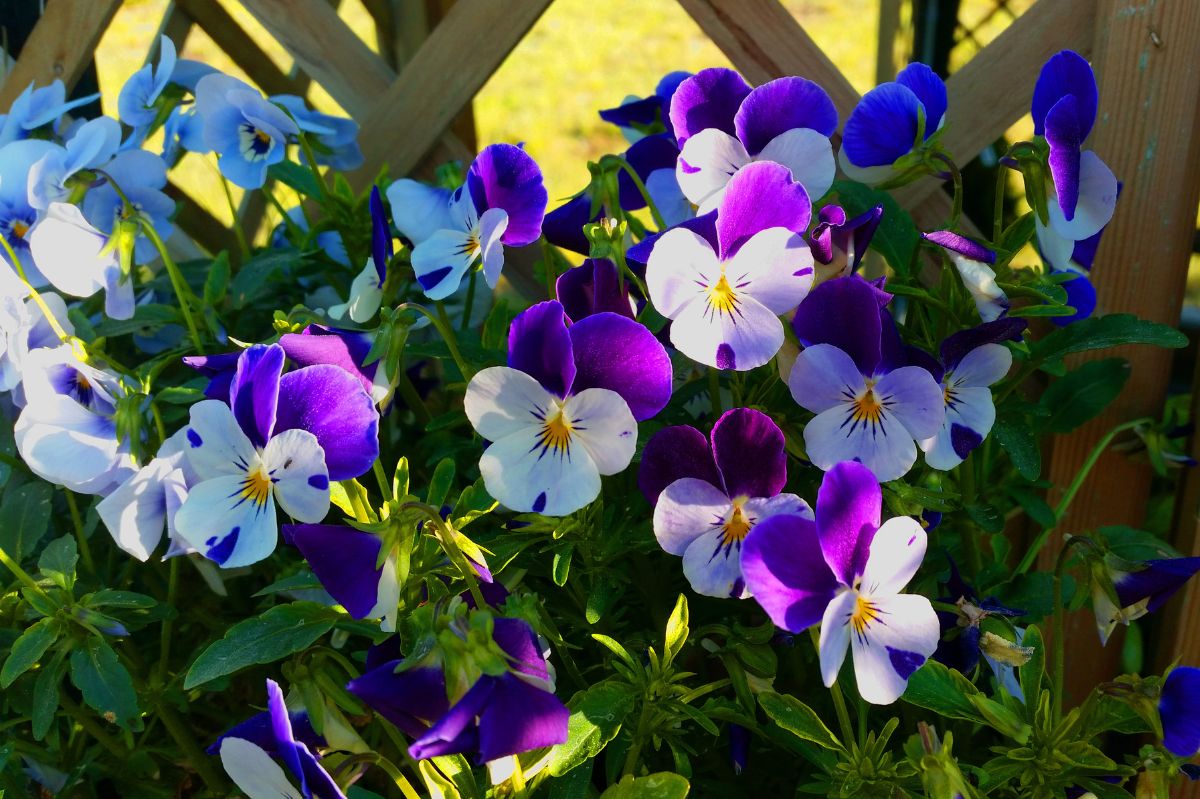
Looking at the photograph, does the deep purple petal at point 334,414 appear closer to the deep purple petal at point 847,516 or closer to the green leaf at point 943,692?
the deep purple petal at point 847,516

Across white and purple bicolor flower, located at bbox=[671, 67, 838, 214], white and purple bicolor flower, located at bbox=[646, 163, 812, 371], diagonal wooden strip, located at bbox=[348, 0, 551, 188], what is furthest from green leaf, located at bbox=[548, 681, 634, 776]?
diagonal wooden strip, located at bbox=[348, 0, 551, 188]

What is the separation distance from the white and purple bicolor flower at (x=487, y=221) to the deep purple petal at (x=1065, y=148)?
0.37 metres

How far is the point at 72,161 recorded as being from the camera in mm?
1130

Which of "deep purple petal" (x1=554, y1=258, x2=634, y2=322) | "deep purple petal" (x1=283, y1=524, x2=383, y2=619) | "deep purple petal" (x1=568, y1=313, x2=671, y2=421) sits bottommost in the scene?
"deep purple petal" (x1=283, y1=524, x2=383, y2=619)

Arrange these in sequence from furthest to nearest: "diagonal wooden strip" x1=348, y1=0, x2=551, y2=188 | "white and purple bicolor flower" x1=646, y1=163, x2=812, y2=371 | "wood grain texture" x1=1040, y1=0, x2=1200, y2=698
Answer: "diagonal wooden strip" x1=348, y1=0, x2=551, y2=188
"wood grain texture" x1=1040, y1=0, x2=1200, y2=698
"white and purple bicolor flower" x1=646, y1=163, x2=812, y2=371

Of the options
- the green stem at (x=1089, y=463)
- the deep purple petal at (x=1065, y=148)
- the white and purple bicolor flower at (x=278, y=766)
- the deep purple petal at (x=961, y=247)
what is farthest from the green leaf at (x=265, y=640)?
the green stem at (x=1089, y=463)

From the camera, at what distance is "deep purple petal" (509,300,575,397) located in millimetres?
744

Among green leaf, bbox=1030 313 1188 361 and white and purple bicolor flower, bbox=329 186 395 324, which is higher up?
green leaf, bbox=1030 313 1188 361

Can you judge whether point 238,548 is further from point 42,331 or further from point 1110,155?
point 1110,155

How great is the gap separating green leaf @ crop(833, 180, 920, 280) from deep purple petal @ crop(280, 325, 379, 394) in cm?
46

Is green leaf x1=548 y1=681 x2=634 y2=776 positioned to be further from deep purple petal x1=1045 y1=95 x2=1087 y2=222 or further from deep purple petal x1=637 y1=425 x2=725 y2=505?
deep purple petal x1=1045 y1=95 x2=1087 y2=222

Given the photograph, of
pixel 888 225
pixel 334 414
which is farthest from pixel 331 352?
pixel 888 225

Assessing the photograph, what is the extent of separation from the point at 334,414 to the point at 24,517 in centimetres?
50

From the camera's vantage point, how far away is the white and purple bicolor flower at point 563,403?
753 mm
